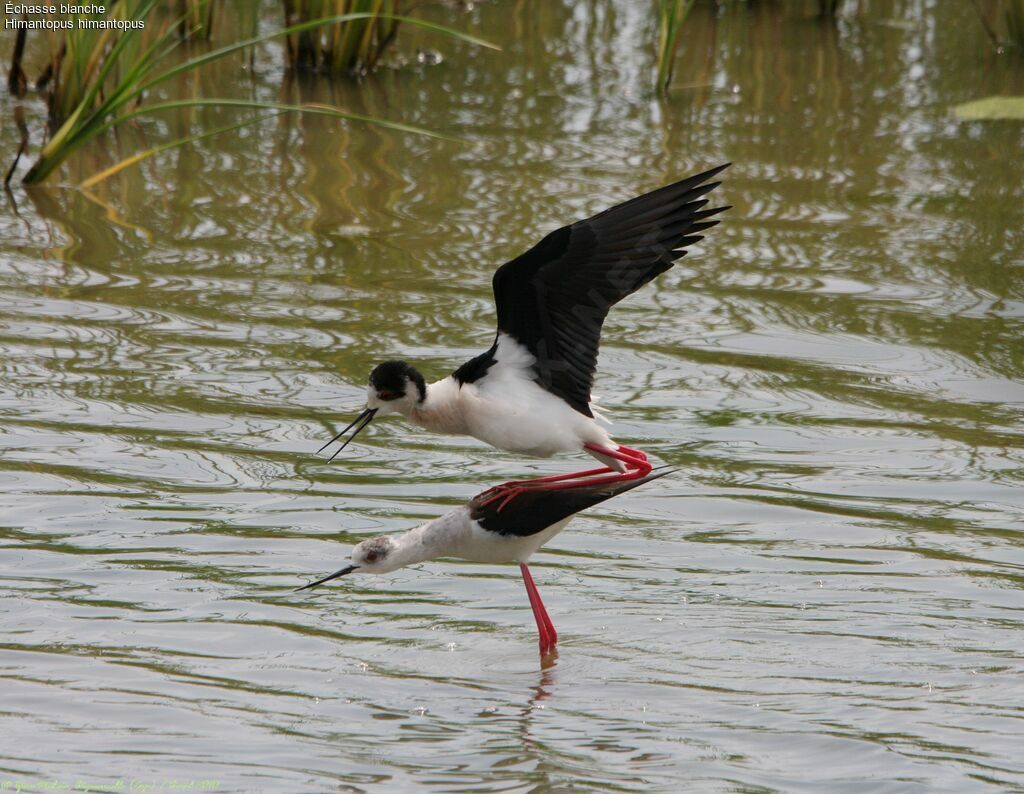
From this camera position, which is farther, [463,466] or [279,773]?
[463,466]

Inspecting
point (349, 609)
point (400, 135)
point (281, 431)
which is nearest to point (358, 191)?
point (400, 135)

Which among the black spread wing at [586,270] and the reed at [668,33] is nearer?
the black spread wing at [586,270]

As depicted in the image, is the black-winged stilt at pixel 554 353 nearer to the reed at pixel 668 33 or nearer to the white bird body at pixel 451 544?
the white bird body at pixel 451 544

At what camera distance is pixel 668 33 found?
30.7ft

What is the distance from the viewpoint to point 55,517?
16.4 feet

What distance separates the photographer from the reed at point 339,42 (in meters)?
9.69

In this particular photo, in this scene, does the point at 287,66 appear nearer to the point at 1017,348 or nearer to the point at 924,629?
the point at 1017,348

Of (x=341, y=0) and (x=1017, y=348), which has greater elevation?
(x=341, y=0)

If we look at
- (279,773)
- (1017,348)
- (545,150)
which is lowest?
(279,773)

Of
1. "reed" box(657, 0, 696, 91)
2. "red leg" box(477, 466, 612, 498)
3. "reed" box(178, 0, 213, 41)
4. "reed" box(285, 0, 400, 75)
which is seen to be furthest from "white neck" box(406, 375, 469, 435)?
"reed" box(178, 0, 213, 41)

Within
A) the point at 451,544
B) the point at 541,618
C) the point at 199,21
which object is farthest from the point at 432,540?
the point at 199,21

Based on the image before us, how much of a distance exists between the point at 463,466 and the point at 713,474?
2.82ft

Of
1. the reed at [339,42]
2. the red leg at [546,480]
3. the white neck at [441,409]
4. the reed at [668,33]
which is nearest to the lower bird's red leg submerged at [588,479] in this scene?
the red leg at [546,480]

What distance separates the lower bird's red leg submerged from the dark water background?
0.95 feet
